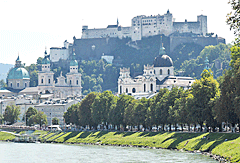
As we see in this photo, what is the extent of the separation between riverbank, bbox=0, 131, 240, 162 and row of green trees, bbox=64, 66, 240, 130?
7.38 ft

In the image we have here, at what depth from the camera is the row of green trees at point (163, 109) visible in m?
80.8

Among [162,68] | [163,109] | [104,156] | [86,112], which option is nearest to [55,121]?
[86,112]

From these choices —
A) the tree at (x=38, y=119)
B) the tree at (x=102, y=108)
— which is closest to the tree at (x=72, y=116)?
the tree at (x=38, y=119)

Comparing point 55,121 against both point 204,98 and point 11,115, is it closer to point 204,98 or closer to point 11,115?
point 11,115

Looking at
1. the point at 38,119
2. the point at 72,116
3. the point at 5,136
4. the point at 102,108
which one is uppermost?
the point at 102,108

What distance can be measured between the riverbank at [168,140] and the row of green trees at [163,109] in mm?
2251

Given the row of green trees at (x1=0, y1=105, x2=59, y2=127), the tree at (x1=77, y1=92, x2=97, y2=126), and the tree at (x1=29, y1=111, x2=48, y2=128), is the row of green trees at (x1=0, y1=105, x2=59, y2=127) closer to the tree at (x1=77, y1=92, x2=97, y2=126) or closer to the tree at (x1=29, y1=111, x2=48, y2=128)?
the tree at (x1=29, y1=111, x2=48, y2=128)

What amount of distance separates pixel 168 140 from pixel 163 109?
1176 centimetres

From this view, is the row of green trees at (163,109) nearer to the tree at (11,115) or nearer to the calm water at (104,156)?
the calm water at (104,156)

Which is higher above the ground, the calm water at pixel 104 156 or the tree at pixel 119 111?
the tree at pixel 119 111

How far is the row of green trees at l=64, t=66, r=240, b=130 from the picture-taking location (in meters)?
80.8

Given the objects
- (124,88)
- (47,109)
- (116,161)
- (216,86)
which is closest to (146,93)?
(124,88)

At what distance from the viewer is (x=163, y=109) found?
3844 inches

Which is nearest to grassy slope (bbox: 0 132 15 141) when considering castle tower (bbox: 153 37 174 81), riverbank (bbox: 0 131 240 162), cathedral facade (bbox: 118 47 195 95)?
riverbank (bbox: 0 131 240 162)
